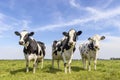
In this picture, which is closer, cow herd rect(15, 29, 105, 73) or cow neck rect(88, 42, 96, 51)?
cow herd rect(15, 29, 105, 73)

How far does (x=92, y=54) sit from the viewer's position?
2395 centimetres

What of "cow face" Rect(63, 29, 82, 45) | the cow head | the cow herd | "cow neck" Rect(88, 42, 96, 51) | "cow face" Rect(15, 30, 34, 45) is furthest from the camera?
"cow neck" Rect(88, 42, 96, 51)

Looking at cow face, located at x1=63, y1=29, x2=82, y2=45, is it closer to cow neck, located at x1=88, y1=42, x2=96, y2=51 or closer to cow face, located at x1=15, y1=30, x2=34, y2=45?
cow neck, located at x1=88, y1=42, x2=96, y2=51

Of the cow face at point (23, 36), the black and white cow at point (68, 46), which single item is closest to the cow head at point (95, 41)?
the black and white cow at point (68, 46)

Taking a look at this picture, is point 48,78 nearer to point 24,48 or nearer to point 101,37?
point 24,48

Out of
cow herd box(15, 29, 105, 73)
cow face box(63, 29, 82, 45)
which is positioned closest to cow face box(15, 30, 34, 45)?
cow herd box(15, 29, 105, 73)

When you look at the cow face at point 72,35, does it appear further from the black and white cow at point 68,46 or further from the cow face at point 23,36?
the cow face at point 23,36

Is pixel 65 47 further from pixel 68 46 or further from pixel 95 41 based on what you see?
pixel 95 41

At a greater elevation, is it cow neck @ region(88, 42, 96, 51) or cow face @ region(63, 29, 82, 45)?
cow face @ region(63, 29, 82, 45)

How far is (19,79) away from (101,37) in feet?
30.0

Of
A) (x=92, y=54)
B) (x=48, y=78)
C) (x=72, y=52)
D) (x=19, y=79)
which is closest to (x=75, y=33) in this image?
(x=72, y=52)

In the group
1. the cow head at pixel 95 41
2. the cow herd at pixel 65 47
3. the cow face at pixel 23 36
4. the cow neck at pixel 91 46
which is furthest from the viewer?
the cow neck at pixel 91 46

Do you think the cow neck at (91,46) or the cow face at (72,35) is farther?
the cow neck at (91,46)

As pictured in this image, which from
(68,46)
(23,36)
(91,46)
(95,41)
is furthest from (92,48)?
(23,36)
